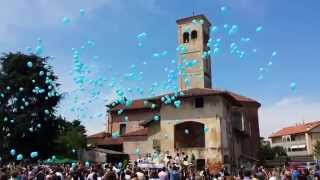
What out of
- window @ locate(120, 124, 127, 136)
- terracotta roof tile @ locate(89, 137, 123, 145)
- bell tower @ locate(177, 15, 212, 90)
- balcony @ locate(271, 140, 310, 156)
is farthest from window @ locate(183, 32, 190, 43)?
balcony @ locate(271, 140, 310, 156)

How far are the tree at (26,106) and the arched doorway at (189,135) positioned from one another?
11.9m

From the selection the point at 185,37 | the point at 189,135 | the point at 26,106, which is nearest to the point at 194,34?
the point at 185,37

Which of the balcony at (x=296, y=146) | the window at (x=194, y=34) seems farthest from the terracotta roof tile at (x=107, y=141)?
the balcony at (x=296, y=146)

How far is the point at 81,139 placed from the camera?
56531 millimetres

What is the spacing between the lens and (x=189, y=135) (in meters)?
50.8

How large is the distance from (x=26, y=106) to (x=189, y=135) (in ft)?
53.1

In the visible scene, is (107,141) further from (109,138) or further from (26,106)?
(26,106)

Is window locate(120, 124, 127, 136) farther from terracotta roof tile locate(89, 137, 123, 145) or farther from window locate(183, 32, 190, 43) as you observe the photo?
window locate(183, 32, 190, 43)

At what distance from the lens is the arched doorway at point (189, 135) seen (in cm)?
4988

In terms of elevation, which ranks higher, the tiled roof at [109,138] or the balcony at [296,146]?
the balcony at [296,146]

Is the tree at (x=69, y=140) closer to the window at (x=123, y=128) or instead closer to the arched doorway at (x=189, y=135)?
the window at (x=123, y=128)

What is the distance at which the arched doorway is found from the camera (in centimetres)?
4988

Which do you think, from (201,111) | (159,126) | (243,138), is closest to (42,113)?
(159,126)

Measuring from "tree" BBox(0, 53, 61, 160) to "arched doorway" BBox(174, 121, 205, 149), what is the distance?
11.9m
